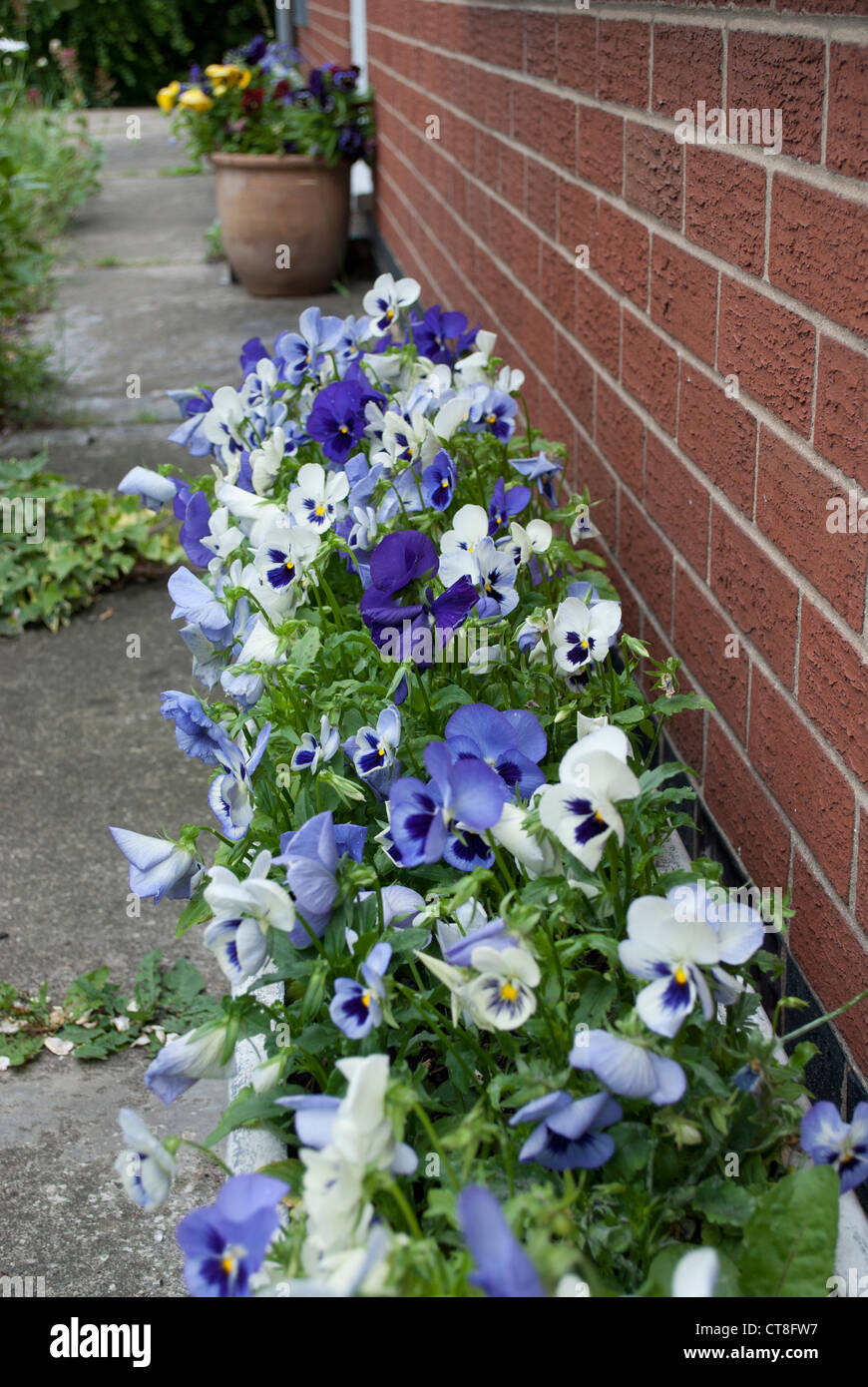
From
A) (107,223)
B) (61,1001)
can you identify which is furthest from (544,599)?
(107,223)

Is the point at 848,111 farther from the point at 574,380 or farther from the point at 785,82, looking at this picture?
the point at 574,380

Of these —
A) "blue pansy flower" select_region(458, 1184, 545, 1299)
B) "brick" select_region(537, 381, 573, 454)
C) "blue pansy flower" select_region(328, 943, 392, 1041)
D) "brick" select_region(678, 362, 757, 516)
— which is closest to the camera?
"blue pansy flower" select_region(458, 1184, 545, 1299)

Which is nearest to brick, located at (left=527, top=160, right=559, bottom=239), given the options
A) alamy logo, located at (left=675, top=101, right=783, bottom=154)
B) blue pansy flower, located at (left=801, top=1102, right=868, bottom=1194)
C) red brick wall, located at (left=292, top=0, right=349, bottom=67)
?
alamy logo, located at (left=675, top=101, right=783, bottom=154)

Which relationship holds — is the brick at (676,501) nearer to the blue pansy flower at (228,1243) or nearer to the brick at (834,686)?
the brick at (834,686)

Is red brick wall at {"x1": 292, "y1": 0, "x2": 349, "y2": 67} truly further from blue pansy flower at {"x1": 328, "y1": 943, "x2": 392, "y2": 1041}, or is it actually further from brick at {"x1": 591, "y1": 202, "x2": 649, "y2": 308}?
blue pansy flower at {"x1": 328, "y1": 943, "x2": 392, "y2": 1041}

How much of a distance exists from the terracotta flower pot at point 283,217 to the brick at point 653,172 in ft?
15.1

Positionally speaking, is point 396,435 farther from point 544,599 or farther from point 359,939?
point 359,939

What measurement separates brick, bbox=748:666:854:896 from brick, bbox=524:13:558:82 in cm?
156

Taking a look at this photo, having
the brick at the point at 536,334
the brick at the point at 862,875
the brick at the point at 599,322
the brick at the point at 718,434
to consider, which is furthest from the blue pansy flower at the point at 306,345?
Result: the brick at the point at 862,875

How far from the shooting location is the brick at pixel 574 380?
101 inches

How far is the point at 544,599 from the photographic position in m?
1.98

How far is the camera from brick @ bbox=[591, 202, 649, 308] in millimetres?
2135

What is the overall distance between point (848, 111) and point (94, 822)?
222cm
